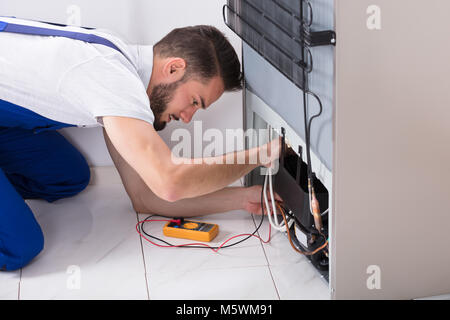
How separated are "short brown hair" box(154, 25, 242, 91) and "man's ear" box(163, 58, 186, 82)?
1 cm

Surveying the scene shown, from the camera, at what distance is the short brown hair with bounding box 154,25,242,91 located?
1.68m

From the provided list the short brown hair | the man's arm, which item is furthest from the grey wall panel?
the man's arm

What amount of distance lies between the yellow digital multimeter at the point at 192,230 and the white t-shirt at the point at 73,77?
45cm

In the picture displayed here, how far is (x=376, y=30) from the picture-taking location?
1235mm

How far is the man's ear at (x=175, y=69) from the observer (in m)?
1.68

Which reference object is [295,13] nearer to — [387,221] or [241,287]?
[387,221]

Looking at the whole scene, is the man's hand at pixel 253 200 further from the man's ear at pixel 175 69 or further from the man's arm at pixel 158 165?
the man's ear at pixel 175 69

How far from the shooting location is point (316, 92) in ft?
4.45

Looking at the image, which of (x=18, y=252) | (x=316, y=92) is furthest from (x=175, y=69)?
(x=18, y=252)

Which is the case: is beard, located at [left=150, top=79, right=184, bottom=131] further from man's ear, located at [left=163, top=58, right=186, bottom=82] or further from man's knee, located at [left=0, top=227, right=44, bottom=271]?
man's knee, located at [left=0, top=227, right=44, bottom=271]

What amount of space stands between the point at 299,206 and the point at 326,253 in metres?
Answer: 0.15

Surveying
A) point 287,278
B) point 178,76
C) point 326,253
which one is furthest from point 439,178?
point 178,76

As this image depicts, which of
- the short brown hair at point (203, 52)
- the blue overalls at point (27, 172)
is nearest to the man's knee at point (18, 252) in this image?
the blue overalls at point (27, 172)
